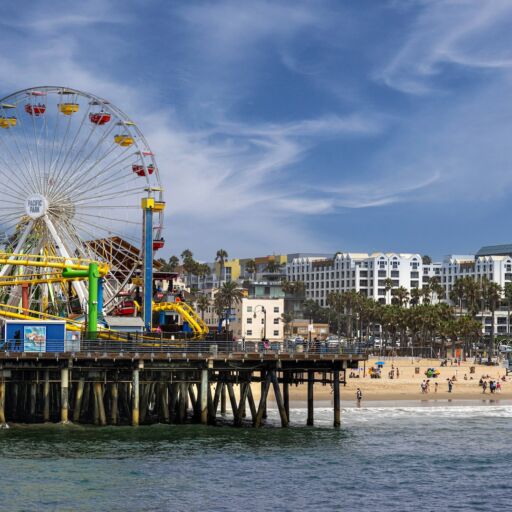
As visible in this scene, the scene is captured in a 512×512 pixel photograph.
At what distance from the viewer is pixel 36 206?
268ft

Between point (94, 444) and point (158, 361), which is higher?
point (158, 361)

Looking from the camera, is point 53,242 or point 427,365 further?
point 427,365

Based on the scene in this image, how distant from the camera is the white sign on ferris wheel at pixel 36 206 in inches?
→ 3211

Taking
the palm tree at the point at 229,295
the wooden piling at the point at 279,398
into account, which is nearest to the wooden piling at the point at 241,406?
the wooden piling at the point at 279,398

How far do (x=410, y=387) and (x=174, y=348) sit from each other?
52.1 m

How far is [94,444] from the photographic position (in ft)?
177

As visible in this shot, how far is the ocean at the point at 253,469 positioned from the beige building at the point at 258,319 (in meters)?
98.1

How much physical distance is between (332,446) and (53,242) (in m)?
35.9

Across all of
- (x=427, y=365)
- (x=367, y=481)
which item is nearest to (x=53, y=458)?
(x=367, y=481)

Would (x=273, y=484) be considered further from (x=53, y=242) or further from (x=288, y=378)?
(x=53, y=242)

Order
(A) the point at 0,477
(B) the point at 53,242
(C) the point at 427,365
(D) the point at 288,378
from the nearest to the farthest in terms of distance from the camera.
Answer: (A) the point at 0,477 → (D) the point at 288,378 → (B) the point at 53,242 → (C) the point at 427,365

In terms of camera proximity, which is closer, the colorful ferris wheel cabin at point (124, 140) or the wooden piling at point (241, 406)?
the wooden piling at point (241, 406)

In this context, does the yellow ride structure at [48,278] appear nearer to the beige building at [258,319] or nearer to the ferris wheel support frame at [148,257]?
the ferris wheel support frame at [148,257]

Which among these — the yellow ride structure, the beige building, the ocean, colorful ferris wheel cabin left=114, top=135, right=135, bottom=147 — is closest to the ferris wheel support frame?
colorful ferris wheel cabin left=114, top=135, right=135, bottom=147
